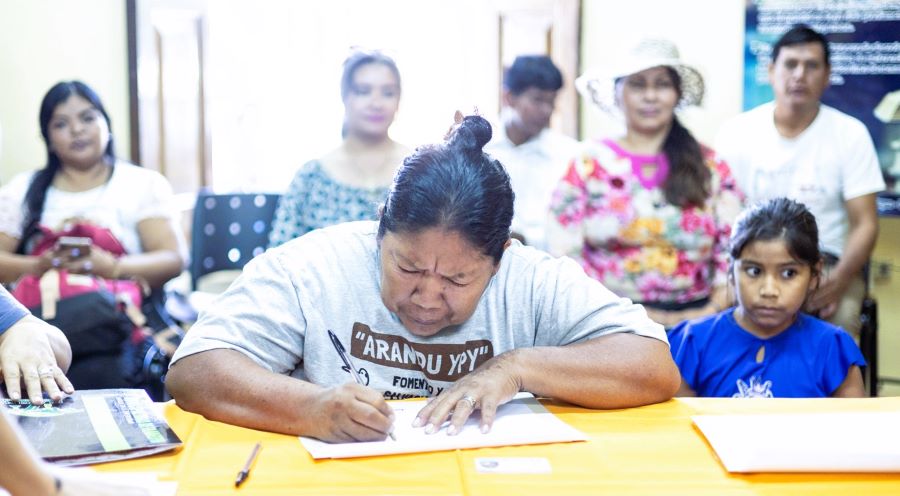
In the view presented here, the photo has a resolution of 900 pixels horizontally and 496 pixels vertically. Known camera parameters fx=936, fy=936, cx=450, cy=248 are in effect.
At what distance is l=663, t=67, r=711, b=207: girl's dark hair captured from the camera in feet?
9.03

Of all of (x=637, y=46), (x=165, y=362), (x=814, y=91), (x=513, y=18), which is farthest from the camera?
(x=513, y=18)

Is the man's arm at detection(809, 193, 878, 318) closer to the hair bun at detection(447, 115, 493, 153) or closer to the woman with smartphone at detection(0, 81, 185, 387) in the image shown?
the hair bun at detection(447, 115, 493, 153)

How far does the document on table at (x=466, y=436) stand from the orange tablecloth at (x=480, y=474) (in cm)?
1

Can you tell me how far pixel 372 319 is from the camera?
1630mm

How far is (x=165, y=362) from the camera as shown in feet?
8.90

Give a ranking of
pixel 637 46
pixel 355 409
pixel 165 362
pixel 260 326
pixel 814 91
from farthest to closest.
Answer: pixel 814 91, pixel 637 46, pixel 165 362, pixel 260 326, pixel 355 409

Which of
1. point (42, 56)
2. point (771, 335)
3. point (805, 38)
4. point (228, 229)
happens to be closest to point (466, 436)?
point (771, 335)

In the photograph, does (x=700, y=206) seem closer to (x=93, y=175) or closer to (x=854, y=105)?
(x=854, y=105)

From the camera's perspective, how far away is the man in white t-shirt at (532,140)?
350cm

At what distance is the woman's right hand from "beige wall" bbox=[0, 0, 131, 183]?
297 cm

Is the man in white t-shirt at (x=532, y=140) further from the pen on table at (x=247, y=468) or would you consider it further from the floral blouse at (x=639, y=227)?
the pen on table at (x=247, y=468)

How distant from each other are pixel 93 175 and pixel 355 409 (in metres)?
2.32

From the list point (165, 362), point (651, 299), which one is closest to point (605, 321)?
point (651, 299)

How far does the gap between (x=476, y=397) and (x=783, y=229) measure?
44.3 inches
